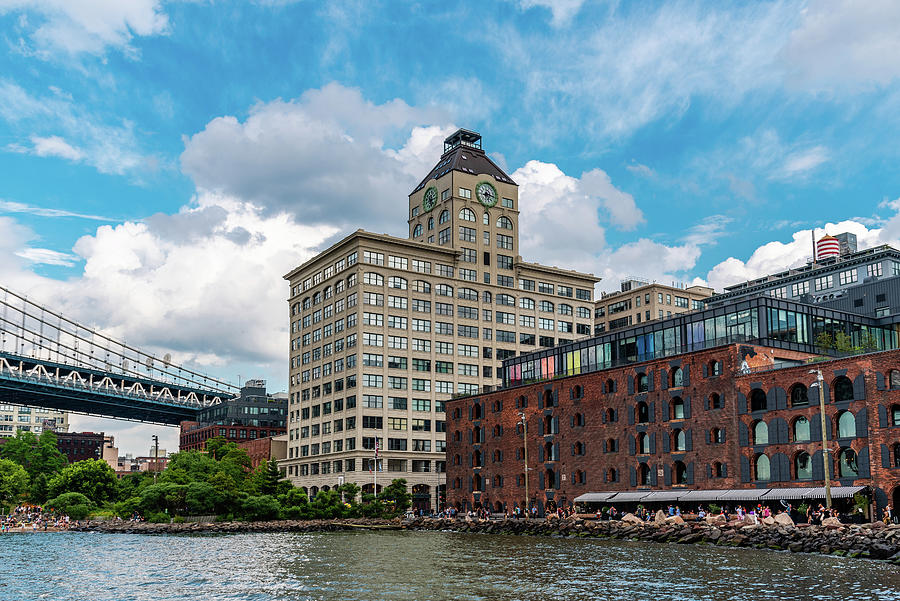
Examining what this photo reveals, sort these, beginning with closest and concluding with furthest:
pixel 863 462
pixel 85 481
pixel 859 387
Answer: pixel 863 462 < pixel 859 387 < pixel 85 481

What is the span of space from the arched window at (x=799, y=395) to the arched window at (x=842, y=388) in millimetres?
2908

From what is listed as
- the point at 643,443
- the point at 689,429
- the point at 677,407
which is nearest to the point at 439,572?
the point at 689,429

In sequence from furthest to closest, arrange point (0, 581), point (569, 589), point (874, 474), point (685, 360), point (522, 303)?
point (522, 303) < point (685, 360) < point (874, 474) < point (0, 581) < point (569, 589)

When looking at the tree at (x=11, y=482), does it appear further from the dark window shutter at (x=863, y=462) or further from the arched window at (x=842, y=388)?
the dark window shutter at (x=863, y=462)

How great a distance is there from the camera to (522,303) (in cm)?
16962

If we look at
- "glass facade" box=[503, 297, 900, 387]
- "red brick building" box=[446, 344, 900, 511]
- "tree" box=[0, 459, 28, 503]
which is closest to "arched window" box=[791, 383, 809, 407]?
"red brick building" box=[446, 344, 900, 511]

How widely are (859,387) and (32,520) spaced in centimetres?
11147

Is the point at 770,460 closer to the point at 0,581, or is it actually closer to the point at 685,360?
the point at 685,360

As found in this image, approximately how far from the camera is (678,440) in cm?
9881

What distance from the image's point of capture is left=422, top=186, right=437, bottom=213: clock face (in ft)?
553

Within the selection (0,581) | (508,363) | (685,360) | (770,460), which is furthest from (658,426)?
(0,581)

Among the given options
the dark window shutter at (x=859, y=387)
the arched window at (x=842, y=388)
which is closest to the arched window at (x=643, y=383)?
the arched window at (x=842, y=388)

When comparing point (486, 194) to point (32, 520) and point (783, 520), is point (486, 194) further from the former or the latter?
point (783, 520)

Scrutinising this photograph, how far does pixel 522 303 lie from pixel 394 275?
27.0m
